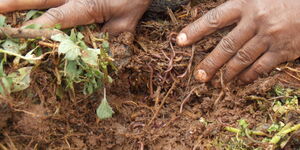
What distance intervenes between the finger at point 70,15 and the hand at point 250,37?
545 millimetres

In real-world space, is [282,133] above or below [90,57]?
below

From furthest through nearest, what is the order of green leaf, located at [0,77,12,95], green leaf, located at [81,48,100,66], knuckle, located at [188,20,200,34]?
knuckle, located at [188,20,200,34] < green leaf, located at [81,48,100,66] < green leaf, located at [0,77,12,95]

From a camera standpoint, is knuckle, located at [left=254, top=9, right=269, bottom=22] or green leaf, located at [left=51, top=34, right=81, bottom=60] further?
knuckle, located at [left=254, top=9, right=269, bottom=22]

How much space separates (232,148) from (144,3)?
0.99 metres

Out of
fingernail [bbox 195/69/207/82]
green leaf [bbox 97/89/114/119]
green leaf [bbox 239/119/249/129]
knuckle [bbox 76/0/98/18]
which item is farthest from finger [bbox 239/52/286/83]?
knuckle [bbox 76/0/98/18]

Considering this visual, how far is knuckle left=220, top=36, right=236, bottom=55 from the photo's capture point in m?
1.90

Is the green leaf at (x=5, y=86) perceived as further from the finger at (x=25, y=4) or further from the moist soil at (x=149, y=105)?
Answer: the finger at (x=25, y=4)

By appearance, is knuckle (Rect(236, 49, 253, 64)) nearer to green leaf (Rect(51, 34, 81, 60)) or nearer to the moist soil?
the moist soil

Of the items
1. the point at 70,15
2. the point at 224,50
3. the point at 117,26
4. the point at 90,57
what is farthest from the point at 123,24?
the point at 224,50

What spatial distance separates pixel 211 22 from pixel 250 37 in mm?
234

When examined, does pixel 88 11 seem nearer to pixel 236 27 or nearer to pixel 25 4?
pixel 25 4

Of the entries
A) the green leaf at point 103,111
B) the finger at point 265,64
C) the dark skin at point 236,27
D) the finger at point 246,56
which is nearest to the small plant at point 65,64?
the green leaf at point 103,111

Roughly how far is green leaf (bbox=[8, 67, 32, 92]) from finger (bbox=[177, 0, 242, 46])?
891 millimetres

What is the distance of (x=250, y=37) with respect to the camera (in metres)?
1.89
